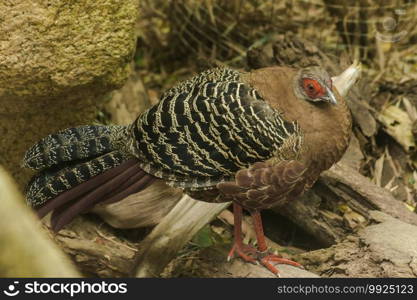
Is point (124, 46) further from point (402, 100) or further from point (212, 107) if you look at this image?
point (402, 100)

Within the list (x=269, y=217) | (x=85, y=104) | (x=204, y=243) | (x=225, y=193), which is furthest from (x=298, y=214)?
(x=85, y=104)

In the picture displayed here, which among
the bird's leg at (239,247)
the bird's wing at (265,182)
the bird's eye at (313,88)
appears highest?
the bird's eye at (313,88)

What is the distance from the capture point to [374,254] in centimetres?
351

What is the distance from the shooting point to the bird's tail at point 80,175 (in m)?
3.44

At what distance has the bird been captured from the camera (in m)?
3.13

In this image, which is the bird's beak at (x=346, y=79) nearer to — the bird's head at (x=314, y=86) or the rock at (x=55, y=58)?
the bird's head at (x=314, y=86)

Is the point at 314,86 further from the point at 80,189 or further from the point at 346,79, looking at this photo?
the point at 80,189

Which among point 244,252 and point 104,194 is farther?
point 244,252

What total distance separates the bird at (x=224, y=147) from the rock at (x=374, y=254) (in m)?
0.50

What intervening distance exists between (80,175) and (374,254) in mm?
1610

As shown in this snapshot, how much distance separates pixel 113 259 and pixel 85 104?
0.93m

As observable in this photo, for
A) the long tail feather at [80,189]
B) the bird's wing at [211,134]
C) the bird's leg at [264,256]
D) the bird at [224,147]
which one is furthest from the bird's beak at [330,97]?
the long tail feather at [80,189]

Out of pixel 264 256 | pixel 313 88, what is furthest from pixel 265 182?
pixel 264 256

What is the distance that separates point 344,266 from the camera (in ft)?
11.6
